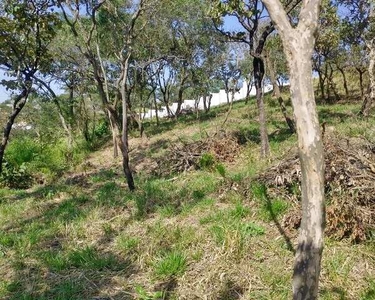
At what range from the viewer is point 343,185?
4375 mm

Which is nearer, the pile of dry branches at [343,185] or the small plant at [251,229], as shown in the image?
the pile of dry branches at [343,185]

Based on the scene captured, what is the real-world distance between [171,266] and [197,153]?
14.9 feet

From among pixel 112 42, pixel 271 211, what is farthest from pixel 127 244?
pixel 112 42

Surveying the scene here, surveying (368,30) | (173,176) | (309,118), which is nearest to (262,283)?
(309,118)

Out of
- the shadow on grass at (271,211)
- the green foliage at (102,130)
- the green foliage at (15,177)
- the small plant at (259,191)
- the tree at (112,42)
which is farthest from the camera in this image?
the green foliage at (102,130)

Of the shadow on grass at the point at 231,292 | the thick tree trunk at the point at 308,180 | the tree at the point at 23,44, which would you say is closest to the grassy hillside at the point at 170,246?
the shadow on grass at the point at 231,292

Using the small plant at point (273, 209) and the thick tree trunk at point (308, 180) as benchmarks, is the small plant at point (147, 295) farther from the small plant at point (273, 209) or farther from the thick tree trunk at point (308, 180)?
the small plant at point (273, 209)

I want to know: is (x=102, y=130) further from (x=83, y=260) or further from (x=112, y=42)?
(x=83, y=260)

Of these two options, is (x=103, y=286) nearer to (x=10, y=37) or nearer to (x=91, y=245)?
(x=91, y=245)

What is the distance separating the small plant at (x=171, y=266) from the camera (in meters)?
3.77

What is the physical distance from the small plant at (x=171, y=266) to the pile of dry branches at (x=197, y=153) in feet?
13.0

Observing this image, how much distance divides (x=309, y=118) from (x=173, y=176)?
5484 millimetres

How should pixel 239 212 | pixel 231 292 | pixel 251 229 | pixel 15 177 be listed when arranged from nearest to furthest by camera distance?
pixel 231 292
pixel 251 229
pixel 239 212
pixel 15 177

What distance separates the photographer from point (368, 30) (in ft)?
42.2
